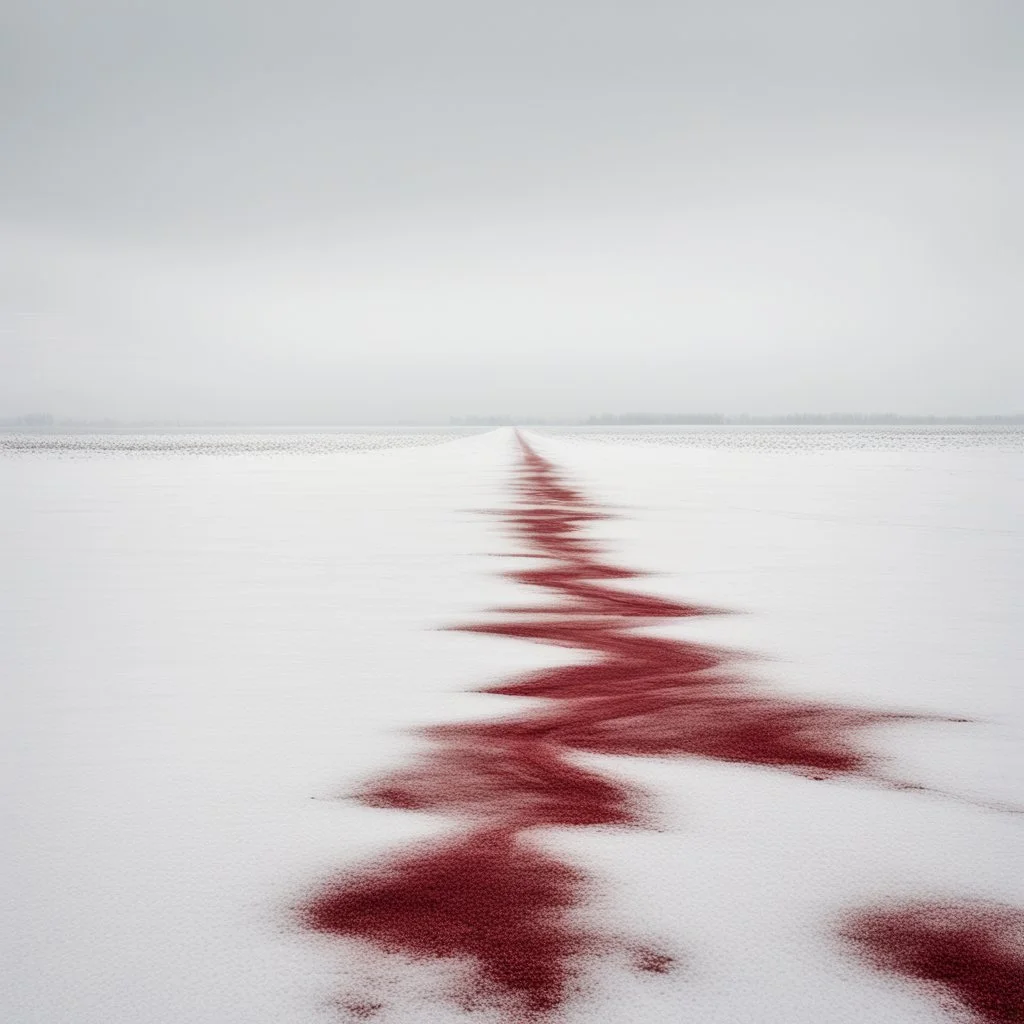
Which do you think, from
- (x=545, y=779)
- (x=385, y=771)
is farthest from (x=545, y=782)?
(x=385, y=771)

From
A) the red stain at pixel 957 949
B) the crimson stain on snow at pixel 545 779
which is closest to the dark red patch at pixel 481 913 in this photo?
the crimson stain on snow at pixel 545 779

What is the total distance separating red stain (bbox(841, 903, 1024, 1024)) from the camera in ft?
7.78

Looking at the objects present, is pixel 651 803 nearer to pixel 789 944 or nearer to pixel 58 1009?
pixel 789 944

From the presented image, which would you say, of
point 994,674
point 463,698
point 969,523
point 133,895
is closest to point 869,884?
point 133,895

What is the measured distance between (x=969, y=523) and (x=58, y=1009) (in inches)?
574

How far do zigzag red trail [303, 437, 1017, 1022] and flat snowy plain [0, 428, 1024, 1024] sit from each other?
0.09 m

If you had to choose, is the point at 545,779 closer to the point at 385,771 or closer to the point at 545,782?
the point at 545,782

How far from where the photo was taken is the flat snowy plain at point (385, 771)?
2.42 meters

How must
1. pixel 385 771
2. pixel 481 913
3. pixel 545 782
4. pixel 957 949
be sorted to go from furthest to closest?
pixel 385 771, pixel 545 782, pixel 481 913, pixel 957 949

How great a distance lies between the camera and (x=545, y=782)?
380 centimetres

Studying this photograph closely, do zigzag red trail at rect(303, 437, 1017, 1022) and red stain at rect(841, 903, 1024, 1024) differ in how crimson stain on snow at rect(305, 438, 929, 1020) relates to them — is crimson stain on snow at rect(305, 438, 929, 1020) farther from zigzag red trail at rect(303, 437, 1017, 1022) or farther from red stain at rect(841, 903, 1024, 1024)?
red stain at rect(841, 903, 1024, 1024)

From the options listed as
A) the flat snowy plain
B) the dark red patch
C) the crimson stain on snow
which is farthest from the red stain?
the dark red patch

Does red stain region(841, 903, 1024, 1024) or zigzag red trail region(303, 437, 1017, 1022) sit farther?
zigzag red trail region(303, 437, 1017, 1022)

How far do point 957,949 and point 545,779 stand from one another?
160 cm
